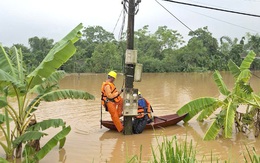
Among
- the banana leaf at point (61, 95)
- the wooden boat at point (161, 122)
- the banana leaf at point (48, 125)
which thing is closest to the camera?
the banana leaf at point (48, 125)

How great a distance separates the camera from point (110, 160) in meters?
7.03

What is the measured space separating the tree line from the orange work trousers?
Result: 26.4m

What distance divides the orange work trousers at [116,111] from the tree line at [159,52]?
26367mm

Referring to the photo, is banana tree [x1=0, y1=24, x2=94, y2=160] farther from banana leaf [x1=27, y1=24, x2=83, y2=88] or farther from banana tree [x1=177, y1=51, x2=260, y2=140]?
banana tree [x1=177, y1=51, x2=260, y2=140]

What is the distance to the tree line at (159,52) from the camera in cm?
3657

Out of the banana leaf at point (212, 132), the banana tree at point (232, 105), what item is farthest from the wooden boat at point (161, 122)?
the banana leaf at point (212, 132)

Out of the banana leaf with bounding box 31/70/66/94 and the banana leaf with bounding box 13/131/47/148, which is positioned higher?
the banana leaf with bounding box 31/70/66/94

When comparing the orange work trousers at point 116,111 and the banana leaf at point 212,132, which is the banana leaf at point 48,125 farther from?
the banana leaf at point 212,132

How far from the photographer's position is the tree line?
3657cm

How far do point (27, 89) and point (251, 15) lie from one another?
7.65m

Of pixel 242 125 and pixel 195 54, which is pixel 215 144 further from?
pixel 195 54

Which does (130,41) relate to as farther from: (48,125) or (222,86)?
(48,125)

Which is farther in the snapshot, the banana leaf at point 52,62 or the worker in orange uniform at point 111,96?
the worker in orange uniform at point 111,96

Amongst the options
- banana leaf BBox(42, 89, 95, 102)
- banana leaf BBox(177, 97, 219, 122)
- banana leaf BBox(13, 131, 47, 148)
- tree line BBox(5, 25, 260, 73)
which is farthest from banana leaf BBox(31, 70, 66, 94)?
tree line BBox(5, 25, 260, 73)
